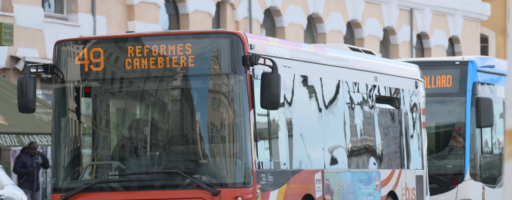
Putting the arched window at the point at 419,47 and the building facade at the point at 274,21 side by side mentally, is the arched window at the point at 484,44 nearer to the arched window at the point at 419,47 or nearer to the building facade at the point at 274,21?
the building facade at the point at 274,21

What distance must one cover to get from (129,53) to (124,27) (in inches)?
428

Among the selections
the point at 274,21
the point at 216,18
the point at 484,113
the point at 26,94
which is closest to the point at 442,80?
the point at 484,113

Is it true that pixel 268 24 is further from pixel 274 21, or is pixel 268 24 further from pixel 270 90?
pixel 270 90

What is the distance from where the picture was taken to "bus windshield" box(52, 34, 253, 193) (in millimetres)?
7293

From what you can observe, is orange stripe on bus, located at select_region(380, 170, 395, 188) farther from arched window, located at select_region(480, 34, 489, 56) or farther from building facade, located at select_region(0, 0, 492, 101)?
arched window, located at select_region(480, 34, 489, 56)

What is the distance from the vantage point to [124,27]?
18.3 m

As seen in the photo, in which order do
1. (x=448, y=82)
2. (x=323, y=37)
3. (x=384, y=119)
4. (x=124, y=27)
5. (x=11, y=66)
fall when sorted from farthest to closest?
(x=323, y=37)
(x=124, y=27)
(x=11, y=66)
(x=448, y=82)
(x=384, y=119)

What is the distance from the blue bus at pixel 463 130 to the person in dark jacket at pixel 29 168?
6.49 metres

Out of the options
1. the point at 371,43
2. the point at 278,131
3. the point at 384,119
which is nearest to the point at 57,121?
the point at 278,131

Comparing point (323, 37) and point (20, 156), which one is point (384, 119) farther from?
point (323, 37)

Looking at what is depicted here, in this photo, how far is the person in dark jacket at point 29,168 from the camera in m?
13.9

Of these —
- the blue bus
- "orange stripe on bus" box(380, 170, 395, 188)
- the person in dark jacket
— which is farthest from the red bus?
the person in dark jacket

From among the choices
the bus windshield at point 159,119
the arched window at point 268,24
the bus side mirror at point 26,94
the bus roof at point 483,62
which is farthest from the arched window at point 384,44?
the bus side mirror at point 26,94

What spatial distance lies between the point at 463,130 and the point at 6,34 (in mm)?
8229
